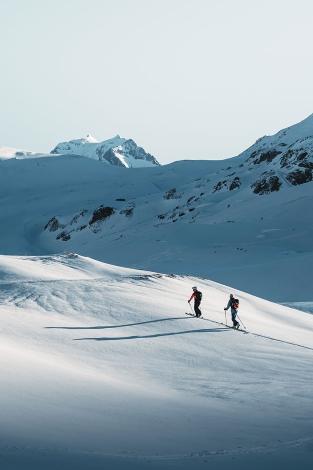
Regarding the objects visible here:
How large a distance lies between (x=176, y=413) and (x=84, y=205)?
266ft

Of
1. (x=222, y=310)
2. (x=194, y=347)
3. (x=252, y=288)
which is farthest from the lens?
(x=252, y=288)

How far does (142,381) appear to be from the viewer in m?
12.9

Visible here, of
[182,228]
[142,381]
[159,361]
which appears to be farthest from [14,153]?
[142,381]

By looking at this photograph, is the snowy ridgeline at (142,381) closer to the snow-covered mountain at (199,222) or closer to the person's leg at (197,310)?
the person's leg at (197,310)

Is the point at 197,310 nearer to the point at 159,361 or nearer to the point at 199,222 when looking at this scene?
the point at 159,361

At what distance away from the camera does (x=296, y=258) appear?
43719 millimetres

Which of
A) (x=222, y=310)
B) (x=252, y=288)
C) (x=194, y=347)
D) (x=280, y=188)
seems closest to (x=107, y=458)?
(x=194, y=347)

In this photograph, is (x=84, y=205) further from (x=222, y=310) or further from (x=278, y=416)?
(x=278, y=416)

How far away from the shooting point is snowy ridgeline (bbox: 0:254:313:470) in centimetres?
821

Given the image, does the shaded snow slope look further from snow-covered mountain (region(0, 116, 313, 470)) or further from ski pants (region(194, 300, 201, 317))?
ski pants (region(194, 300, 201, 317))

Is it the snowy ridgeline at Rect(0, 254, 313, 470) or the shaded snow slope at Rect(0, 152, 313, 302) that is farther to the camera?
the shaded snow slope at Rect(0, 152, 313, 302)

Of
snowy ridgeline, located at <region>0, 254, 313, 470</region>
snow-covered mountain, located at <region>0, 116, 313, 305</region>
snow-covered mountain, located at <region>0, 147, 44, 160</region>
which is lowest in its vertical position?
snowy ridgeline, located at <region>0, 254, 313, 470</region>

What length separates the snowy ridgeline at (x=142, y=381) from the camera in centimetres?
821

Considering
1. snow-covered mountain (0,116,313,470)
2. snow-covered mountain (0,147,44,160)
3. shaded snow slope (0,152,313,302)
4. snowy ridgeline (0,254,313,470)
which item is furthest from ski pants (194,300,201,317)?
snow-covered mountain (0,147,44,160)
